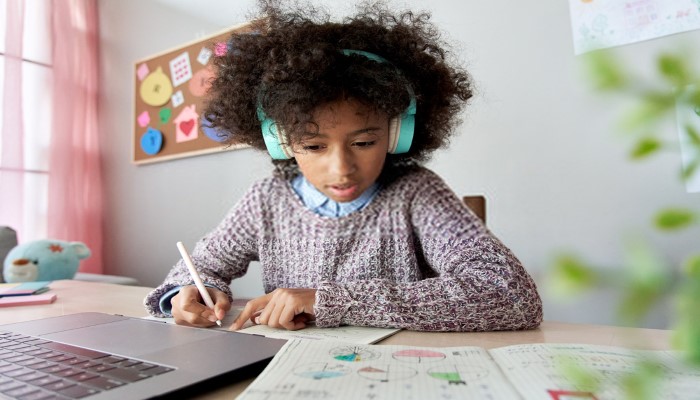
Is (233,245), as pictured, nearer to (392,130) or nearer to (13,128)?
(392,130)

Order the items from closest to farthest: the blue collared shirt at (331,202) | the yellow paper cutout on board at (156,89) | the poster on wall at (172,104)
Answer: the blue collared shirt at (331,202) < the poster on wall at (172,104) < the yellow paper cutout on board at (156,89)

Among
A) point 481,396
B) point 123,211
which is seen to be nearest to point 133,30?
point 123,211

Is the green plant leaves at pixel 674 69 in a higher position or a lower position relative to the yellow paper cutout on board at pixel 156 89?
lower

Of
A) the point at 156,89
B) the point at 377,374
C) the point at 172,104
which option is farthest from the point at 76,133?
the point at 377,374

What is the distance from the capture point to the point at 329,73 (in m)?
0.73

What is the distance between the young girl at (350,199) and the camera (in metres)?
0.59

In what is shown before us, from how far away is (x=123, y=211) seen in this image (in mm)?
2430

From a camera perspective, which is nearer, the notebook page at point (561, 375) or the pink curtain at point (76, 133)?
the notebook page at point (561, 375)

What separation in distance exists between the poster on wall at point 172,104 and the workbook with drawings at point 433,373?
5.23 ft

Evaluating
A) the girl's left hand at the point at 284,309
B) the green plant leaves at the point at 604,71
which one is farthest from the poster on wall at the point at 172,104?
the green plant leaves at the point at 604,71

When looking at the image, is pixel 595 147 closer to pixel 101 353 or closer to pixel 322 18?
pixel 322 18

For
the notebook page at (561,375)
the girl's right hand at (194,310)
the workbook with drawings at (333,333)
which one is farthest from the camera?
the girl's right hand at (194,310)

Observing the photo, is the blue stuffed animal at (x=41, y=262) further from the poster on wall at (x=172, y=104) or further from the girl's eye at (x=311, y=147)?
the girl's eye at (x=311, y=147)

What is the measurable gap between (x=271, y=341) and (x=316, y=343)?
0.14 ft
